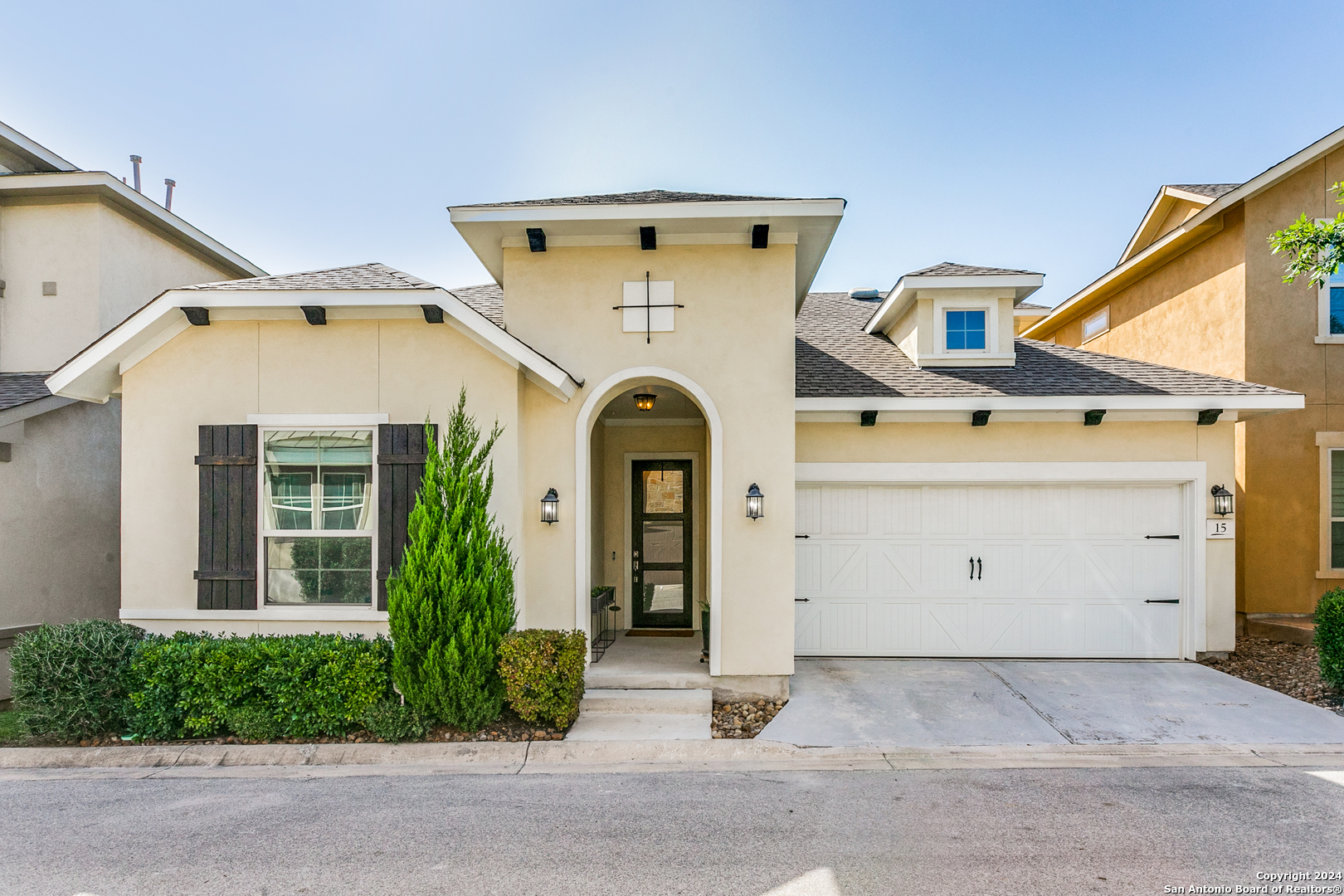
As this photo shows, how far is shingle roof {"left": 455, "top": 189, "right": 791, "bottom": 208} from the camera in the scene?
261 inches

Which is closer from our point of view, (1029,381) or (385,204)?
(1029,381)

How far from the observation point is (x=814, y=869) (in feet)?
12.5

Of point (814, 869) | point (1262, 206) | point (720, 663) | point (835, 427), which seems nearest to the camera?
point (814, 869)

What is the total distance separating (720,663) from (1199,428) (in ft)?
21.4

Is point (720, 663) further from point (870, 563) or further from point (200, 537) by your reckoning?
point (200, 537)

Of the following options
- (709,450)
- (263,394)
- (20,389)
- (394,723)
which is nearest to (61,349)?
(20,389)

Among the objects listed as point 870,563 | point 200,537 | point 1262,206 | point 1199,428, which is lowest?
point 870,563

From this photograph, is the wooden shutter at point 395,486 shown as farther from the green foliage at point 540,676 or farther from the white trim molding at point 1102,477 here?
the white trim molding at point 1102,477

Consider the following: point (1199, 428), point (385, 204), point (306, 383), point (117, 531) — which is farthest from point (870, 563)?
point (385, 204)

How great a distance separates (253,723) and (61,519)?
4.58 metres

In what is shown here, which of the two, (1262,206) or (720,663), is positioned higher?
(1262,206)

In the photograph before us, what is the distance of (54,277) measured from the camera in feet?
29.9

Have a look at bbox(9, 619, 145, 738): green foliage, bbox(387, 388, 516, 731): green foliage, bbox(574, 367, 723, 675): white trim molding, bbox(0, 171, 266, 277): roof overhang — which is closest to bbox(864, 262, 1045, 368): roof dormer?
bbox(574, 367, 723, 675): white trim molding

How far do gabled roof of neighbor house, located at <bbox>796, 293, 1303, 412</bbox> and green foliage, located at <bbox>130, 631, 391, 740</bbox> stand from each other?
524cm
